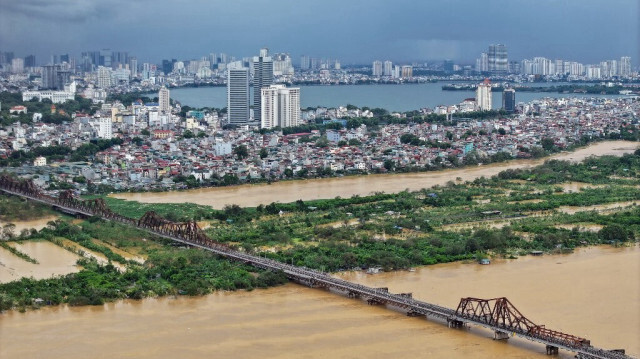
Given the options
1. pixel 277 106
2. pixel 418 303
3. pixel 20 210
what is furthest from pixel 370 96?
pixel 418 303

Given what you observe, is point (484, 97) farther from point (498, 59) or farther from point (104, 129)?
point (498, 59)

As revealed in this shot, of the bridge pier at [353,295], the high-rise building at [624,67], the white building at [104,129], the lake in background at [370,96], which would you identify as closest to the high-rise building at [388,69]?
the lake in background at [370,96]

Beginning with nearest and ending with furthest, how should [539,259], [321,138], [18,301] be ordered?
[18,301] → [539,259] → [321,138]

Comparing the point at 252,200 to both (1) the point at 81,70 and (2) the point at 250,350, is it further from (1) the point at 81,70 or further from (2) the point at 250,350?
(1) the point at 81,70

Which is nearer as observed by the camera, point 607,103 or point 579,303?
point 579,303

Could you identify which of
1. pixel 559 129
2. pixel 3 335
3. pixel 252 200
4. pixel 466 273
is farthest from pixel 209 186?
pixel 559 129

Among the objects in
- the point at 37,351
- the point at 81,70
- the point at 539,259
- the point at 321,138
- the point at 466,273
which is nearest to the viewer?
the point at 37,351
